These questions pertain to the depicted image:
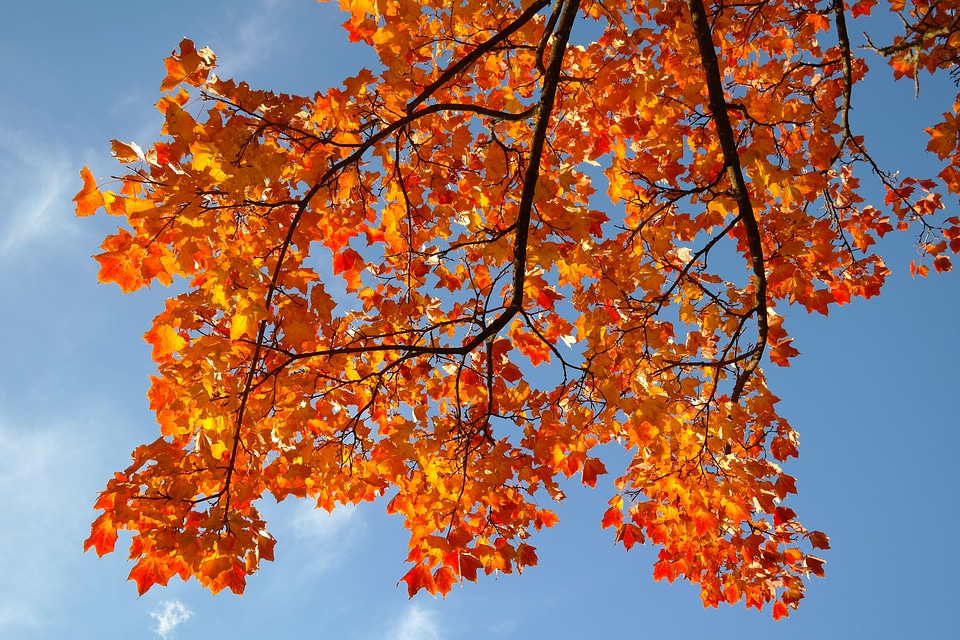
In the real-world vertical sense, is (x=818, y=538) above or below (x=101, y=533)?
below

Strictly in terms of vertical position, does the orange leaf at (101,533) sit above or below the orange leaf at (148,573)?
above

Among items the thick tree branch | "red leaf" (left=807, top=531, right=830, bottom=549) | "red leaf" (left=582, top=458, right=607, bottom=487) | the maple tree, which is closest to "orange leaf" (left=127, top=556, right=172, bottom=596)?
the maple tree

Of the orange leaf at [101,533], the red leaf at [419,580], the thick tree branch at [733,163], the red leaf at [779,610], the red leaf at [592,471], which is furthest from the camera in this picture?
the red leaf at [779,610]

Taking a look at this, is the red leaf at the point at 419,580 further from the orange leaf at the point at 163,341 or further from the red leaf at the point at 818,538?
the red leaf at the point at 818,538

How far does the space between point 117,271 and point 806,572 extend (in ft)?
18.8

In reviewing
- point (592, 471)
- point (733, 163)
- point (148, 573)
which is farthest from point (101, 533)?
point (733, 163)

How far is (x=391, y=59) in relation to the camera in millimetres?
4656

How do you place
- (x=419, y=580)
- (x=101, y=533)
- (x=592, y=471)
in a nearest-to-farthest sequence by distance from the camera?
(x=101, y=533), (x=419, y=580), (x=592, y=471)

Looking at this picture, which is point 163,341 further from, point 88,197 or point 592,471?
point 592,471

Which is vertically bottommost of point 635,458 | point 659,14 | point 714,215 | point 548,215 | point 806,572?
point 806,572

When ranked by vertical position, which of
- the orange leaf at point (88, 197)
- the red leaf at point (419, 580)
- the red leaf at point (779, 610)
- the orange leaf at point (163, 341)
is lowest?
the red leaf at point (779, 610)

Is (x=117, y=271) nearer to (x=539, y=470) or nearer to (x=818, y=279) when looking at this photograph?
(x=539, y=470)

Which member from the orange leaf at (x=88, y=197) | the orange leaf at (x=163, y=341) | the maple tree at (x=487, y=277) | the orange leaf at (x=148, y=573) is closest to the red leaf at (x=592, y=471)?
the maple tree at (x=487, y=277)

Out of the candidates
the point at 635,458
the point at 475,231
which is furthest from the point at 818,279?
the point at 475,231
